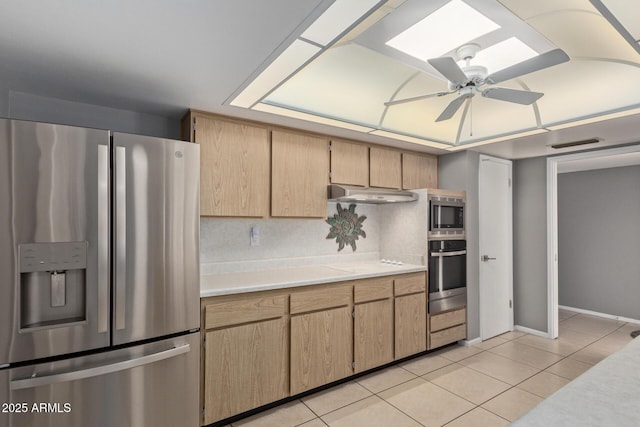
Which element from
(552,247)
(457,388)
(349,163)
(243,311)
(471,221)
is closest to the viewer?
(243,311)

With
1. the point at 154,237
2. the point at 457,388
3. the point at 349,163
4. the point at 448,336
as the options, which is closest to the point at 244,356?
the point at 154,237

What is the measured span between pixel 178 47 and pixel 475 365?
3566 mm

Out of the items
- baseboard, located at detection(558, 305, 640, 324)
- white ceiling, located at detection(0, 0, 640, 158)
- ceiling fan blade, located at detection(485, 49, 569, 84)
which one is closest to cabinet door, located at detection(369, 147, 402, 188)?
white ceiling, located at detection(0, 0, 640, 158)

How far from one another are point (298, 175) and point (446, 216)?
→ 1.78 metres

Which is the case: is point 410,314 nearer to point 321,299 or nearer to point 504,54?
point 321,299

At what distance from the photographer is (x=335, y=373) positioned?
268 centimetres

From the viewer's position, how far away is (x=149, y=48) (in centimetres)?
158

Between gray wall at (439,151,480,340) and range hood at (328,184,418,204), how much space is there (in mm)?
747

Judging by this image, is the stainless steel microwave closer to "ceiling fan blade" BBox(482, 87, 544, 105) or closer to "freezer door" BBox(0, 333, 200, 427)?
"ceiling fan blade" BBox(482, 87, 544, 105)

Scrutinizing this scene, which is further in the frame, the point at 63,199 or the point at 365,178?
the point at 365,178

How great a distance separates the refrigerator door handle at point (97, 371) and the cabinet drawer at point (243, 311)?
268mm

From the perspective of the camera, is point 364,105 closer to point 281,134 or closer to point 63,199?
point 281,134

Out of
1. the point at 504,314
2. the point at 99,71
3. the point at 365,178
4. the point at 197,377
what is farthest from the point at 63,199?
the point at 504,314

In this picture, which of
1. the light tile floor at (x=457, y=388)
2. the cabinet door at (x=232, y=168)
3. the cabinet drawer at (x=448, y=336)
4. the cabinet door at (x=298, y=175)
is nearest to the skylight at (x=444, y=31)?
the cabinet door at (x=298, y=175)
